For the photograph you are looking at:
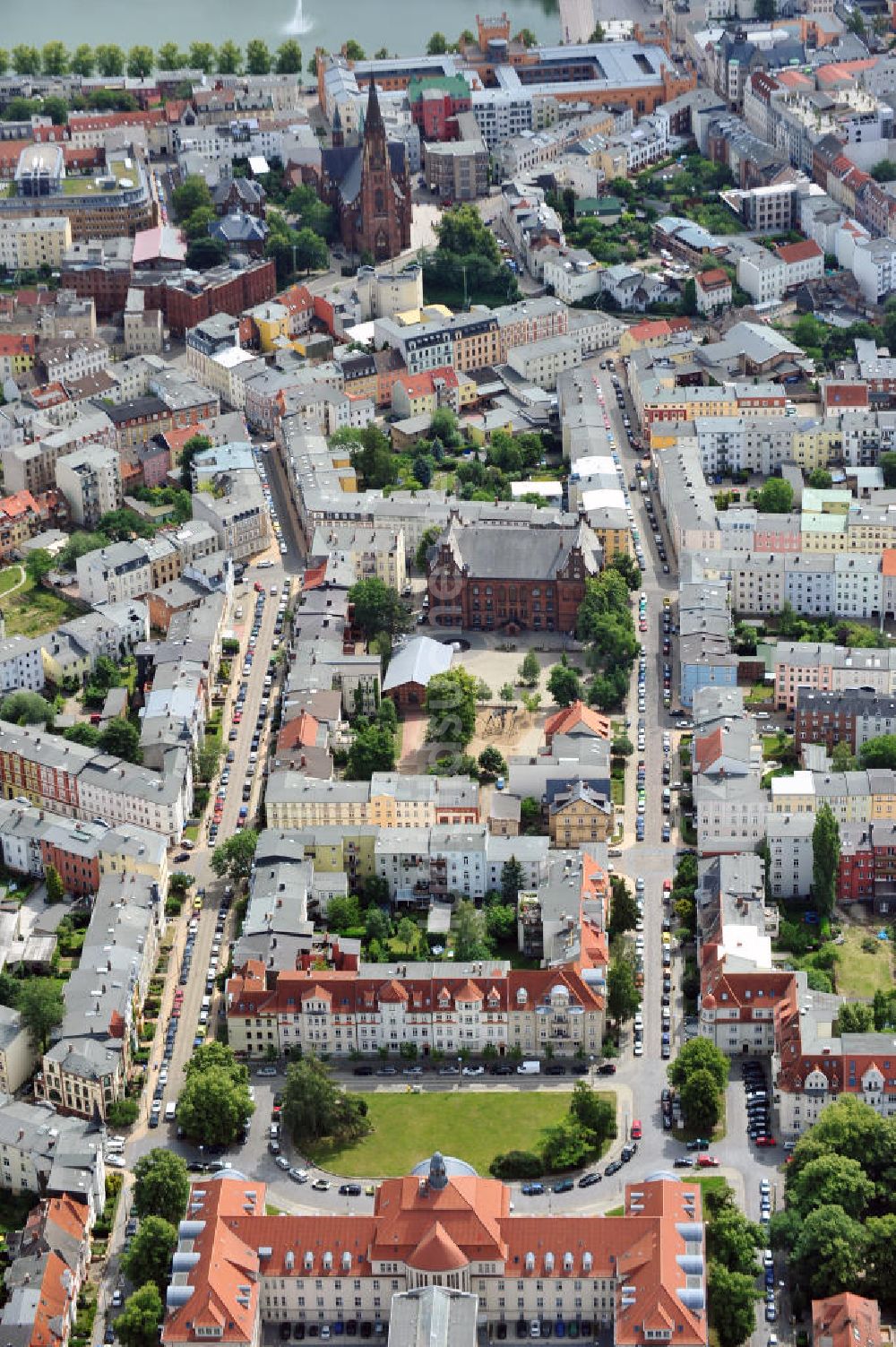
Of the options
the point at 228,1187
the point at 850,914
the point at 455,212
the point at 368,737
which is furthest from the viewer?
the point at 455,212

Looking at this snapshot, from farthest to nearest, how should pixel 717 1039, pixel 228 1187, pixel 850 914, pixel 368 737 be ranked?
1. pixel 368 737
2. pixel 850 914
3. pixel 717 1039
4. pixel 228 1187

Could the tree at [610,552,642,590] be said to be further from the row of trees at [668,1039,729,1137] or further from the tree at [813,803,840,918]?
the row of trees at [668,1039,729,1137]

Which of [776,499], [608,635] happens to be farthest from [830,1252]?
[776,499]

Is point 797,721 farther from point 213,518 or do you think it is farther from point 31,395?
point 31,395

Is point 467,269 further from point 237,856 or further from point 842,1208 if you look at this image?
point 842,1208

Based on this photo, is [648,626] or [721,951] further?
[648,626]

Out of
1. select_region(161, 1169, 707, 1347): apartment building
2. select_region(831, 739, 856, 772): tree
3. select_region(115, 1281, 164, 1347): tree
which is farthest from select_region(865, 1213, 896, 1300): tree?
select_region(831, 739, 856, 772): tree

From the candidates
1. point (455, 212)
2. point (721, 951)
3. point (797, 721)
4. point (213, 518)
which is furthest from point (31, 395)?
point (721, 951)
